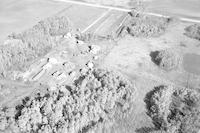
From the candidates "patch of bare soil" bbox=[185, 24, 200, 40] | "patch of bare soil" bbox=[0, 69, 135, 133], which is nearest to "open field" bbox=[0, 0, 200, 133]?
"patch of bare soil" bbox=[0, 69, 135, 133]

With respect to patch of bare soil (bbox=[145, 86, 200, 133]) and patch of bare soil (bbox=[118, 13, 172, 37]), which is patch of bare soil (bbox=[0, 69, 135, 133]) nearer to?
patch of bare soil (bbox=[145, 86, 200, 133])

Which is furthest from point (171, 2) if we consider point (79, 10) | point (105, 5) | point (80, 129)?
point (80, 129)

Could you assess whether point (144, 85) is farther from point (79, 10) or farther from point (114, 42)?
point (79, 10)

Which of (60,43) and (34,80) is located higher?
(60,43)

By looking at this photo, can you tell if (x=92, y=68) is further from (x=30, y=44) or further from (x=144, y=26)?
(x=144, y=26)

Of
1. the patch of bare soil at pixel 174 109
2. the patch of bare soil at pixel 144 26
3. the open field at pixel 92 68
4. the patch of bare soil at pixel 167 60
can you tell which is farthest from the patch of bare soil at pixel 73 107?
the patch of bare soil at pixel 144 26

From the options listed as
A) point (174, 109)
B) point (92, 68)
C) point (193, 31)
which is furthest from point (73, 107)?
point (193, 31)
